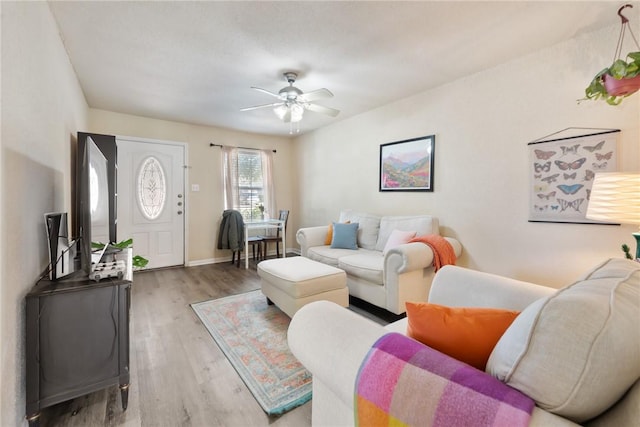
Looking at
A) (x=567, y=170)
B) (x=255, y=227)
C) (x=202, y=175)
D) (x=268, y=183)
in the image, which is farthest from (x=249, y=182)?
(x=567, y=170)

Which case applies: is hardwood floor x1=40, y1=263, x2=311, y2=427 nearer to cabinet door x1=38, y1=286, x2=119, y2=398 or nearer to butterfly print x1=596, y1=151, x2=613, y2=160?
cabinet door x1=38, y1=286, x2=119, y2=398

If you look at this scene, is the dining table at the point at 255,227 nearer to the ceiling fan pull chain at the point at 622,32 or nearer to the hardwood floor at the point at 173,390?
the hardwood floor at the point at 173,390

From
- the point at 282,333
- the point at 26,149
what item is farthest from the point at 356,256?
the point at 26,149

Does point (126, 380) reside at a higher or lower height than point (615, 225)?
lower

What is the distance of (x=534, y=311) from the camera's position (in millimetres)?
649

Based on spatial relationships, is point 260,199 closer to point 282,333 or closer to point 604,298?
point 282,333

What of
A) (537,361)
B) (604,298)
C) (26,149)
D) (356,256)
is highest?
(26,149)

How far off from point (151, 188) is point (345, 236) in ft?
10.1

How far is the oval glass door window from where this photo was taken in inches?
163

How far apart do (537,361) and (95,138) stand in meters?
3.81

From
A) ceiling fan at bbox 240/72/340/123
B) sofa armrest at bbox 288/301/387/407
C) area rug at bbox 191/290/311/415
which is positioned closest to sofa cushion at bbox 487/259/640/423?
sofa armrest at bbox 288/301/387/407

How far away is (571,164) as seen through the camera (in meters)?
2.18

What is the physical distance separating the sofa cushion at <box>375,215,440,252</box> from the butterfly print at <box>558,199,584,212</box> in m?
1.02

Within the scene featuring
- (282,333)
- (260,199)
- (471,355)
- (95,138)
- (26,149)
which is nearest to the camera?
(471,355)
